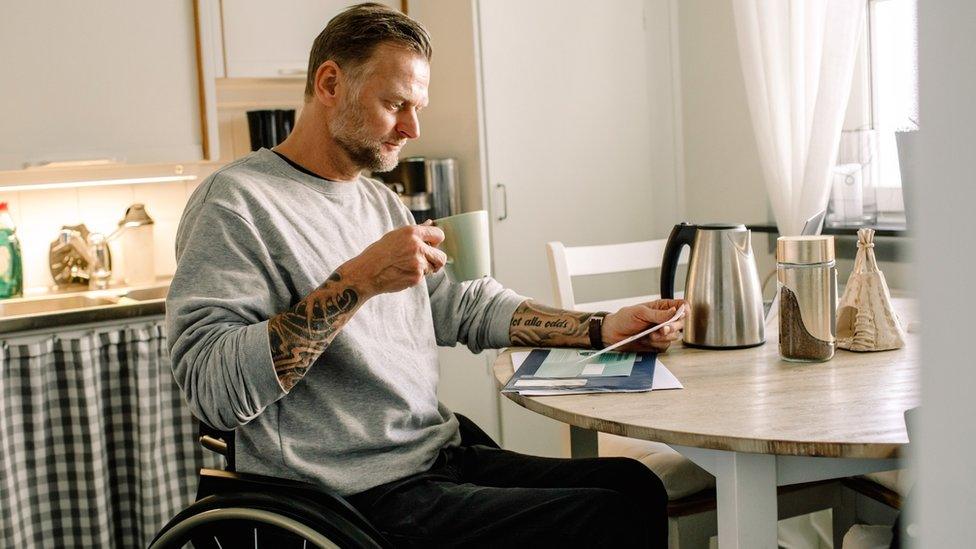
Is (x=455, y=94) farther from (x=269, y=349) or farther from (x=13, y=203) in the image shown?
(x=269, y=349)

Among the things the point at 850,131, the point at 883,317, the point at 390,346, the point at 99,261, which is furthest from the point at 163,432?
the point at 850,131

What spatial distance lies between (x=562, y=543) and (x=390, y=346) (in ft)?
1.34

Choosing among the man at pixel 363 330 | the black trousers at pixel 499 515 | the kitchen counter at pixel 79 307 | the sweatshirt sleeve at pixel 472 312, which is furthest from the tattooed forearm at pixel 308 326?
the kitchen counter at pixel 79 307

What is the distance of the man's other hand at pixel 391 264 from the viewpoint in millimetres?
1221

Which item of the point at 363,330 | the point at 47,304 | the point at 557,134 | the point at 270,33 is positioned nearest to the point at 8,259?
the point at 47,304

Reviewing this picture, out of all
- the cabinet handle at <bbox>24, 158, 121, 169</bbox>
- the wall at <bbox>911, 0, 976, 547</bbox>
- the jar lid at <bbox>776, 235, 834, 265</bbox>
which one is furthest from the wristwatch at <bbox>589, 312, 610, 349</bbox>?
the cabinet handle at <bbox>24, 158, 121, 169</bbox>

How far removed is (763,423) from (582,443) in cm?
66

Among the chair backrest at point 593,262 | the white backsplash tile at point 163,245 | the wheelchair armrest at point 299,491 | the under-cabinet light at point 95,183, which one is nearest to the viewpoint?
the wheelchair armrest at point 299,491

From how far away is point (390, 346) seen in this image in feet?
4.77

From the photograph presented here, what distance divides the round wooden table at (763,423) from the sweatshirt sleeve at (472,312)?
1.09ft

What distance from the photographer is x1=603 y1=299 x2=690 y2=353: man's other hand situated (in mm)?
1486

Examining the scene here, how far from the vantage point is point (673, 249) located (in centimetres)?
156

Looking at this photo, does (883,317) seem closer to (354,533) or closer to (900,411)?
(900,411)

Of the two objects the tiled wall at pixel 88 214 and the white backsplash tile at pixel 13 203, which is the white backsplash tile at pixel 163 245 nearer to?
the tiled wall at pixel 88 214
